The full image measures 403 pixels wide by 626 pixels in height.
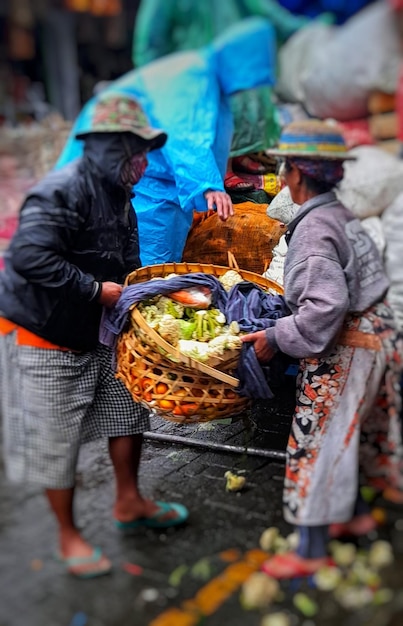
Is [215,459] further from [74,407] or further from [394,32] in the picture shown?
[394,32]

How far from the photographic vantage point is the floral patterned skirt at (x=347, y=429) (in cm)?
217

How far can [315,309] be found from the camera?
211 centimetres

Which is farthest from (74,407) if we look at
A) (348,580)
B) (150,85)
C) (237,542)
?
(150,85)

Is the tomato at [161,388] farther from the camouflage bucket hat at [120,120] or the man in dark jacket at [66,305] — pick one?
the camouflage bucket hat at [120,120]

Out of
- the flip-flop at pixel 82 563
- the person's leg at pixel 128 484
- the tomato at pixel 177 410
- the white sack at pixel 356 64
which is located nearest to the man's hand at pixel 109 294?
the tomato at pixel 177 410

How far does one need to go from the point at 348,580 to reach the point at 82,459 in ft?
3.04

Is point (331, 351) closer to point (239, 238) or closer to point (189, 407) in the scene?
point (189, 407)

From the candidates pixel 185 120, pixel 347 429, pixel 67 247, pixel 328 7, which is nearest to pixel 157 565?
pixel 347 429

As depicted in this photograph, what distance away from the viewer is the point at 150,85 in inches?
99.4

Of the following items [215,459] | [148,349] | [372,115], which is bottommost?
[215,459]

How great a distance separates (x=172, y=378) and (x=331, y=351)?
1.67 ft

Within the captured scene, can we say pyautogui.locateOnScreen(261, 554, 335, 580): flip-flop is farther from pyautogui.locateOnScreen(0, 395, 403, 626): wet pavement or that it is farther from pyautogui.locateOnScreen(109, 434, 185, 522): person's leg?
pyautogui.locateOnScreen(109, 434, 185, 522): person's leg

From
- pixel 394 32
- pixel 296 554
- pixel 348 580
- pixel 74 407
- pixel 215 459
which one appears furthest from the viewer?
pixel 215 459

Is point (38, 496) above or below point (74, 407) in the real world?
below
